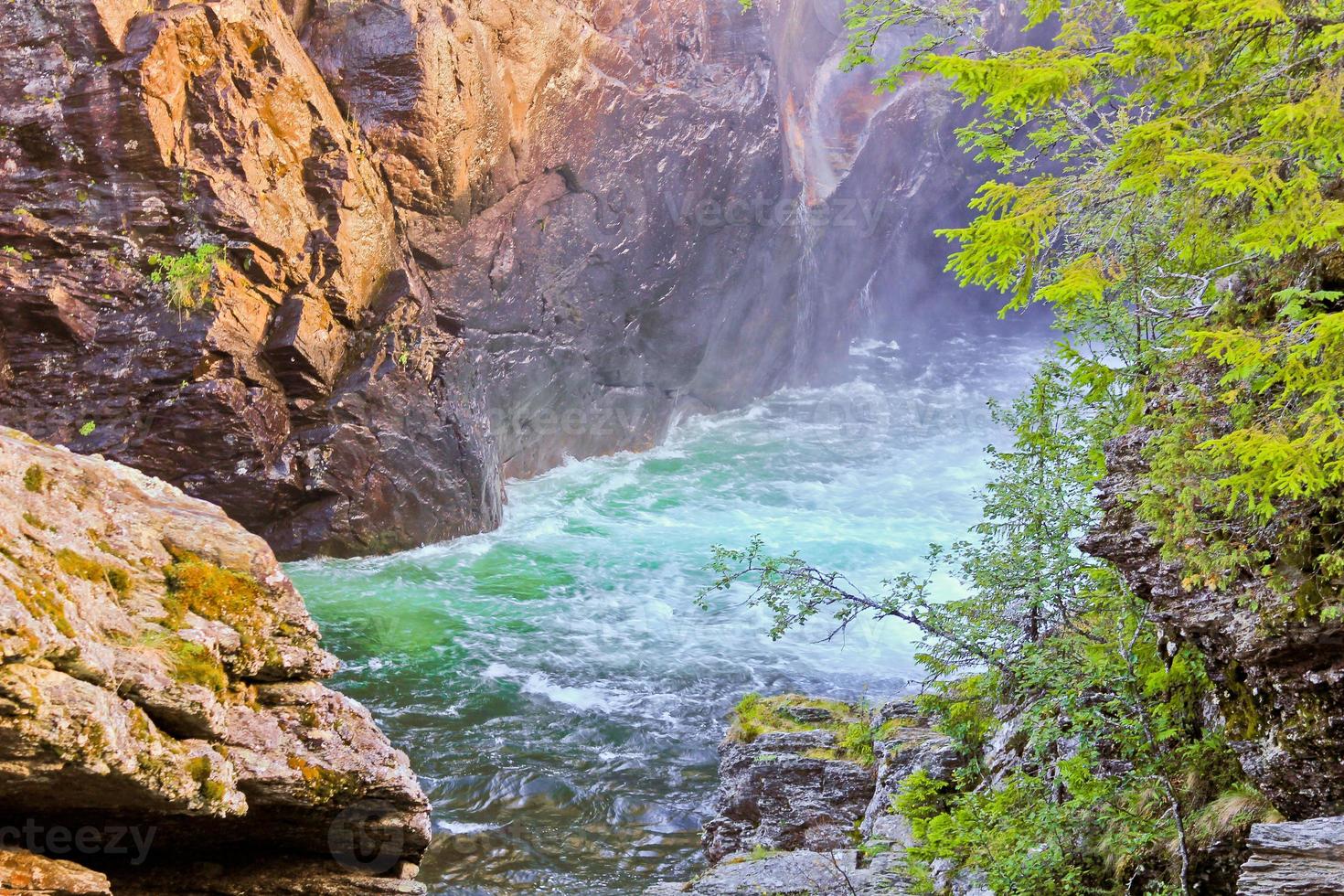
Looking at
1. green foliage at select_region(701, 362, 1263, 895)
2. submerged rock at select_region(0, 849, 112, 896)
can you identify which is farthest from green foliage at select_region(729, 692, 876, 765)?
submerged rock at select_region(0, 849, 112, 896)

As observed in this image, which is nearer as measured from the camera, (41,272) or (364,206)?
(41,272)

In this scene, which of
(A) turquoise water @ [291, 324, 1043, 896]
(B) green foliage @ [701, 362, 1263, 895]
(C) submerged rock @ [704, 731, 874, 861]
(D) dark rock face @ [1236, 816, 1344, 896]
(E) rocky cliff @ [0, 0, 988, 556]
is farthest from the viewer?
(E) rocky cliff @ [0, 0, 988, 556]

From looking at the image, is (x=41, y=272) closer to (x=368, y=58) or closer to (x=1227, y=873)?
(x=368, y=58)

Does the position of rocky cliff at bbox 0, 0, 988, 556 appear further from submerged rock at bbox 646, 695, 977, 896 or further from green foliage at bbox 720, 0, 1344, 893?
green foliage at bbox 720, 0, 1344, 893

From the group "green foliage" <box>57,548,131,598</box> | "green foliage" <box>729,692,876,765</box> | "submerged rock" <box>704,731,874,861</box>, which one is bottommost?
"submerged rock" <box>704,731,874,861</box>

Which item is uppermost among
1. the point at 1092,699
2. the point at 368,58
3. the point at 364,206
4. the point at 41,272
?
the point at 368,58

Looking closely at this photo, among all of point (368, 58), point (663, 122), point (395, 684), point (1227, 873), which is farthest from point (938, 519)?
point (1227, 873)

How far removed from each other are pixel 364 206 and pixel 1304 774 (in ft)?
47.4

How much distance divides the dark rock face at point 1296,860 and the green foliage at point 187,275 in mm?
13606

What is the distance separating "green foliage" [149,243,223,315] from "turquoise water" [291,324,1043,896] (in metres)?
4.30

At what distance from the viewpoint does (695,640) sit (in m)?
14.1

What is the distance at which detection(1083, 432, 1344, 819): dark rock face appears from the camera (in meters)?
4.51

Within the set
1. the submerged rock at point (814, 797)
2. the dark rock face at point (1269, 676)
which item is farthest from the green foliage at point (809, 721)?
the dark rock face at point (1269, 676)

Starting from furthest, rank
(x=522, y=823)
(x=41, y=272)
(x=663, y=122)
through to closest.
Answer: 1. (x=663, y=122)
2. (x=41, y=272)
3. (x=522, y=823)
